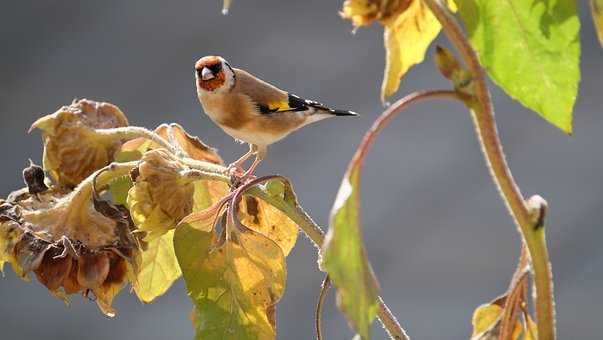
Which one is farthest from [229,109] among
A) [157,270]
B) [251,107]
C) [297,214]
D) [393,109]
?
[393,109]

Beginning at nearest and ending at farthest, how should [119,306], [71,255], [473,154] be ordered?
[71,255]
[119,306]
[473,154]

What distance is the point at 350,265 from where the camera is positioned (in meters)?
0.31

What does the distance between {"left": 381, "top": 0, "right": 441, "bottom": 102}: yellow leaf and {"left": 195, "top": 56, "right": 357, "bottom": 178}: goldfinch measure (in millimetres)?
543

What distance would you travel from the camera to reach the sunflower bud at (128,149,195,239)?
1.53 feet

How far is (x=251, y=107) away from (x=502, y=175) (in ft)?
2.22

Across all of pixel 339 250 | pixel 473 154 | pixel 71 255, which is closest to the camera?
pixel 339 250

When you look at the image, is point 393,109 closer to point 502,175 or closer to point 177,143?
point 502,175

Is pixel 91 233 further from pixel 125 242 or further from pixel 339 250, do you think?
Answer: pixel 339 250

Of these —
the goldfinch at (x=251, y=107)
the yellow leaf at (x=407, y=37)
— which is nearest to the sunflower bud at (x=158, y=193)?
the yellow leaf at (x=407, y=37)

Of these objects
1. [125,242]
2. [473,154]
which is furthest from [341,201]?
[473,154]

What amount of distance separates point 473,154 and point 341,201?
3.65 m

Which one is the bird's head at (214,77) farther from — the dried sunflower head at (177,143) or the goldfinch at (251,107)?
the dried sunflower head at (177,143)

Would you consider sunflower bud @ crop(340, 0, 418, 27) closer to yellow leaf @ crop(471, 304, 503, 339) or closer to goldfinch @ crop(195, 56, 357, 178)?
yellow leaf @ crop(471, 304, 503, 339)

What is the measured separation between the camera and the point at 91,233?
1.61 feet
